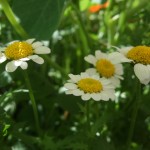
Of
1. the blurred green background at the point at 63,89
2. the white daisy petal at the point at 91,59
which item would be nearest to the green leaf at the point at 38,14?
the blurred green background at the point at 63,89

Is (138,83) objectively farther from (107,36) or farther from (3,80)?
(107,36)

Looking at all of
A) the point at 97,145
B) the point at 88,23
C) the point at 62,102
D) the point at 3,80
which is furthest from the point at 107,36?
the point at 97,145

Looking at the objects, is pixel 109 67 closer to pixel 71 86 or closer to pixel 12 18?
pixel 71 86

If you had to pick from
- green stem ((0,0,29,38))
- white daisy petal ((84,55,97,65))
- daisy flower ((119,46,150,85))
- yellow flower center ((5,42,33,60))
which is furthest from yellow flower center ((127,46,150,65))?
green stem ((0,0,29,38))

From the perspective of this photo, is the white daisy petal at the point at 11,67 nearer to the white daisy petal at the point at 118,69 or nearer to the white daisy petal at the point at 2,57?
the white daisy petal at the point at 2,57

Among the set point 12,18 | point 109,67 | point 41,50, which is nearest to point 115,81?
point 109,67

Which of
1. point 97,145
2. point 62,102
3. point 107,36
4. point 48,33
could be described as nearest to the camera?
point 97,145

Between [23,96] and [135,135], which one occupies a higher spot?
[23,96]
